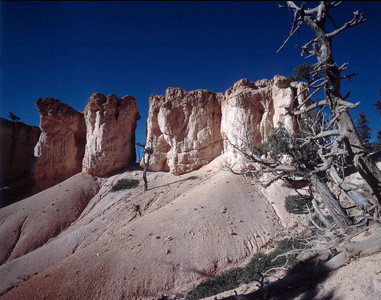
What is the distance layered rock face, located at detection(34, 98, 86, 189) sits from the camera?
101ft

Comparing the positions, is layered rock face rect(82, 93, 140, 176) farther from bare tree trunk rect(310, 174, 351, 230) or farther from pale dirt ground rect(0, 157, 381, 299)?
bare tree trunk rect(310, 174, 351, 230)

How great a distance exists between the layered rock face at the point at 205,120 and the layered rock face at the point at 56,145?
12620 mm

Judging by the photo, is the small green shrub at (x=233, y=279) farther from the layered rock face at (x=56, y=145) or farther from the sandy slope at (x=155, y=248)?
the layered rock face at (x=56, y=145)

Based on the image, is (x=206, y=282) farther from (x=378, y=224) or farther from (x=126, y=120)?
(x=126, y=120)

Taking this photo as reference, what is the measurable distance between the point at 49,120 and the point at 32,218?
16368mm

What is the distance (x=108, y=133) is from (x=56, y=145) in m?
8.92

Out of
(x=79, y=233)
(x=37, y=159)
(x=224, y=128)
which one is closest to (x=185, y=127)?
(x=224, y=128)

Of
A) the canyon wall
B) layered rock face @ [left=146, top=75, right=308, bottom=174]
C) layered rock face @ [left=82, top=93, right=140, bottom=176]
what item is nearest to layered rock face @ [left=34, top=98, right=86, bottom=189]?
layered rock face @ [left=82, top=93, right=140, bottom=176]

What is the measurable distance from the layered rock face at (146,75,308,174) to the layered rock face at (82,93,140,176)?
12.4 ft

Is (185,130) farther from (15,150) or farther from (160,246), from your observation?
(15,150)

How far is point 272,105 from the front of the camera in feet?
72.3

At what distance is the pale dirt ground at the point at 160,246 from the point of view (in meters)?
10.5

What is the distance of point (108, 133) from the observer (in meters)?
29.8

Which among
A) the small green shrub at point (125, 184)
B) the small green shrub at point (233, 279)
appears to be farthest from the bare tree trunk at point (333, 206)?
the small green shrub at point (125, 184)
